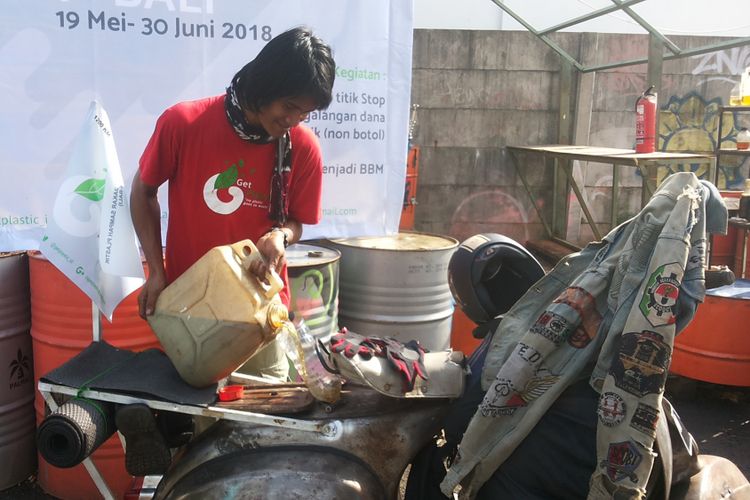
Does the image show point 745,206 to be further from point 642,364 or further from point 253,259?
point 253,259

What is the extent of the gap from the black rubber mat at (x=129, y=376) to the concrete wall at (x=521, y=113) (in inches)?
219

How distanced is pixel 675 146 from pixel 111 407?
23.2ft

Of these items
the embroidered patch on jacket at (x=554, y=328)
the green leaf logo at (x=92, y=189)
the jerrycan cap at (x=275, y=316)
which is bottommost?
the jerrycan cap at (x=275, y=316)

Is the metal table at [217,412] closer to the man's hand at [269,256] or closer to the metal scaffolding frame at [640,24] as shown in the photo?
the man's hand at [269,256]

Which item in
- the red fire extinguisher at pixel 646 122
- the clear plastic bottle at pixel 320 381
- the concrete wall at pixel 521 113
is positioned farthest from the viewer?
the concrete wall at pixel 521 113

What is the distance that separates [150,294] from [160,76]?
1750mm

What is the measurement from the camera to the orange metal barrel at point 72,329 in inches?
105

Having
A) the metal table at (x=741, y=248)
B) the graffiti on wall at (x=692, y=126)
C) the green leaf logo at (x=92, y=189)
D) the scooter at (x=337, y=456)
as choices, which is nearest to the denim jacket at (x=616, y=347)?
the scooter at (x=337, y=456)

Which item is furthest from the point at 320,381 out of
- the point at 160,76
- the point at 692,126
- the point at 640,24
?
the point at 692,126

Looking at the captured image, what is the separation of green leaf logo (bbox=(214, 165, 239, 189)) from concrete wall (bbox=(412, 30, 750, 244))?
513 cm

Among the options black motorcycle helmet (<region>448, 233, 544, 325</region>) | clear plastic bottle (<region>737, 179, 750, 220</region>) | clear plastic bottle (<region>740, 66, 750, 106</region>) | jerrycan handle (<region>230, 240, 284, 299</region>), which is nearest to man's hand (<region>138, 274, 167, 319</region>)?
jerrycan handle (<region>230, 240, 284, 299</region>)

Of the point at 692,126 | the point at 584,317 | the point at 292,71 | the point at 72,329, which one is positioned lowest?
the point at 72,329

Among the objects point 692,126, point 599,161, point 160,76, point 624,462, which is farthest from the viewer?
point 692,126

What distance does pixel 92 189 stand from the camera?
1.78 m
